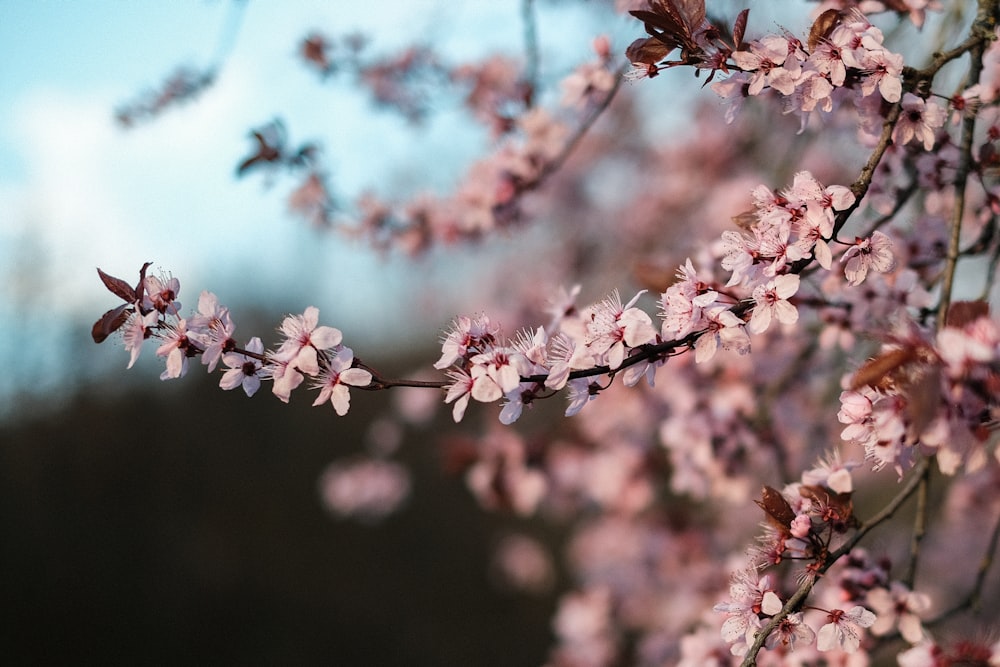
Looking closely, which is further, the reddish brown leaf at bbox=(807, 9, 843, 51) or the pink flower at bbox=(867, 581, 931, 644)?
the pink flower at bbox=(867, 581, 931, 644)

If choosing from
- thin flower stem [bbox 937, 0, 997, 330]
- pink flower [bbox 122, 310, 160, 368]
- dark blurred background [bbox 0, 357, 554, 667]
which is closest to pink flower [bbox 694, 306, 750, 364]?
thin flower stem [bbox 937, 0, 997, 330]

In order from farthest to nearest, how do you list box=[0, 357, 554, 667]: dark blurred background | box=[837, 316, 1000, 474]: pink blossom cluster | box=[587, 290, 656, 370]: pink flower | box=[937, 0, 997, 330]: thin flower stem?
box=[0, 357, 554, 667]: dark blurred background, box=[937, 0, 997, 330]: thin flower stem, box=[587, 290, 656, 370]: pink flower, box=[837, 316, 1000, 474]: pink blossom cluster

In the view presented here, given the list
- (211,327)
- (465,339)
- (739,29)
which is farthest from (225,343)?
(739,29)

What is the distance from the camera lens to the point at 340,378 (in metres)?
0.83

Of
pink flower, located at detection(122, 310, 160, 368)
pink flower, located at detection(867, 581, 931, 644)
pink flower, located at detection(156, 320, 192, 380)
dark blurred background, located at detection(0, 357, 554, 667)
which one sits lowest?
pink flower, located at detection(867, 581, 931, 644)

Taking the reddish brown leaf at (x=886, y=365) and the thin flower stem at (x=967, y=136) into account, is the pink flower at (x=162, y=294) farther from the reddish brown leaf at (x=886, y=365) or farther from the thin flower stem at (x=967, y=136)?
the thin flower stem at (x=967, y=136)

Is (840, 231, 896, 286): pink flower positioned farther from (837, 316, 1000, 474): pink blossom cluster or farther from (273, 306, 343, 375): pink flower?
(273, 306, 343, 375): pink flower

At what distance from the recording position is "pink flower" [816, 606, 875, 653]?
2.77 ft

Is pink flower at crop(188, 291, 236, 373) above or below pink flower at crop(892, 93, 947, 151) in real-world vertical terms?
above

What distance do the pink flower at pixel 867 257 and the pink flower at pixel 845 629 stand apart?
14.3 inches

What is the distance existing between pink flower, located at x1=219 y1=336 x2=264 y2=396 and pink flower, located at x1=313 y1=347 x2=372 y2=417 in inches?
2.7

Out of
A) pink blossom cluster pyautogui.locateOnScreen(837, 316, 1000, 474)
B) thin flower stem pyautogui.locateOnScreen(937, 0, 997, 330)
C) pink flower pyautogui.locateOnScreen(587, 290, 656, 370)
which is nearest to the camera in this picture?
pink blossom cluster pyautogui.locateOnScreen(837, 316, 1000, 474)

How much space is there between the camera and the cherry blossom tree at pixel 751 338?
2.56 feet

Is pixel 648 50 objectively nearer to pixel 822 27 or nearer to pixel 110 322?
pixel 822 27
